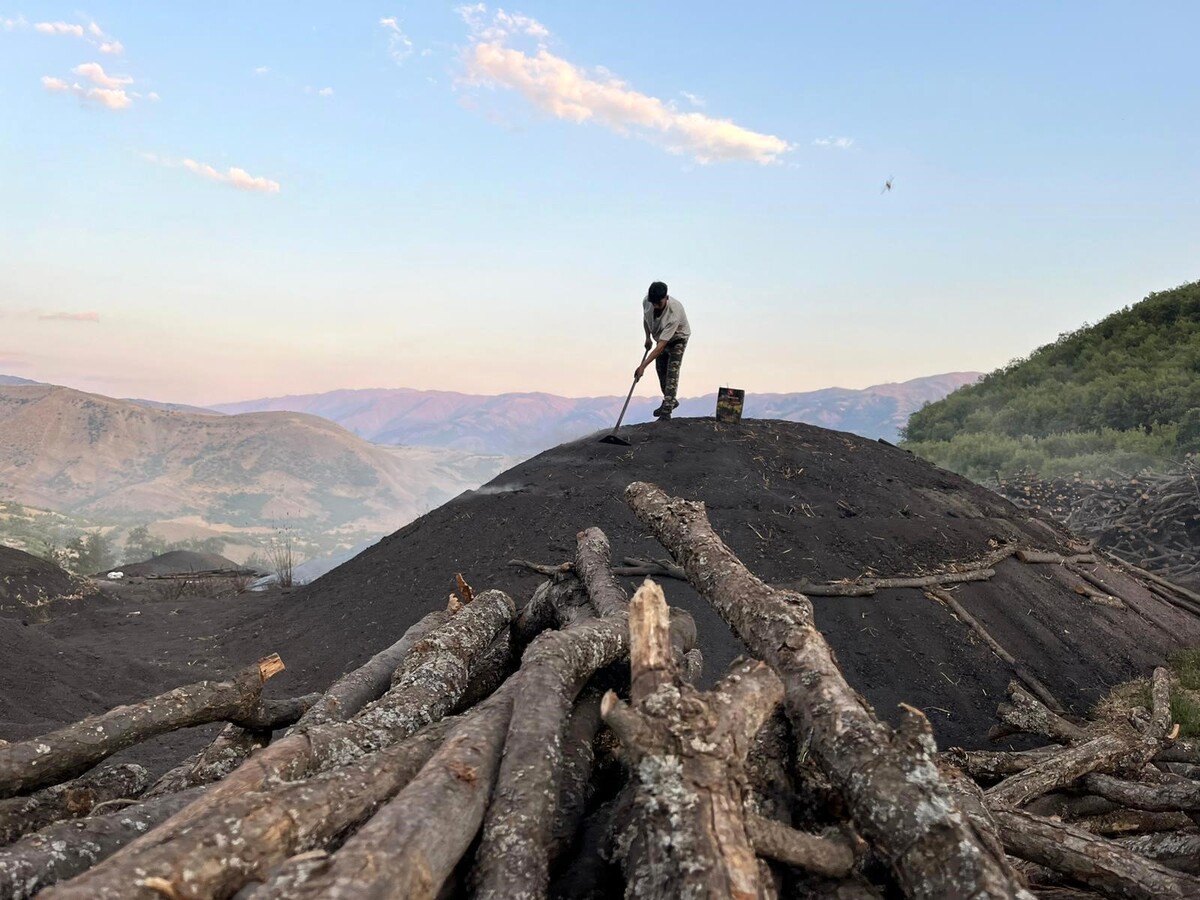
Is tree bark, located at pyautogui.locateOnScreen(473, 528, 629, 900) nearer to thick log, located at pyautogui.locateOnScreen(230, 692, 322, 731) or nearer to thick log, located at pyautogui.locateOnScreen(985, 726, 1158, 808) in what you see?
thick log, located at pyautogui.locateOnScreen(230, 692, 322, 731)

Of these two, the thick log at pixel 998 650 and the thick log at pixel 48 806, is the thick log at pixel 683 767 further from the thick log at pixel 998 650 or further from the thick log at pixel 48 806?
the thick log at pixel 998 650

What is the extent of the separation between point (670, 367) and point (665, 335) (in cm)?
73

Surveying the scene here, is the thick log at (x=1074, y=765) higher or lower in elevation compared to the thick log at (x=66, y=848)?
lower

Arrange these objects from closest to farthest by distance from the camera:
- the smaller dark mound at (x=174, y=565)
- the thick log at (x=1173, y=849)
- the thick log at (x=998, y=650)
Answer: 1. the thick log at (x=1173, y=849)
2. the thick log at (x=998, y=650)
3. the smaller dark mound at (x=174, y=565)

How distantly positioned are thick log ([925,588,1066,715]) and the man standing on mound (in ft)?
18.0

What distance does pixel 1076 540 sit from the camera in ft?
35.3

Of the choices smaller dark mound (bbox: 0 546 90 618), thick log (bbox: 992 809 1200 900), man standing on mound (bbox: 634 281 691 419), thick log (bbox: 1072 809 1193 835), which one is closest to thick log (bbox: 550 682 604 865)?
thick log (bbox: 992 809 1200 900)

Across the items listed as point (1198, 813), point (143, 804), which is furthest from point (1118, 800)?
point (143, 804)

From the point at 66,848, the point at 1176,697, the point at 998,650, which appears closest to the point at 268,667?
Answer: the point at 66,848

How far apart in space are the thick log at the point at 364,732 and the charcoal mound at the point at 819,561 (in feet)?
11.7

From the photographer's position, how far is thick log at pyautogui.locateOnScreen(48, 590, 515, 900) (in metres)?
1.39

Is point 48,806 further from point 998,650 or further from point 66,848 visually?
point 998,650

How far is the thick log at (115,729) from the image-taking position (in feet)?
6.89

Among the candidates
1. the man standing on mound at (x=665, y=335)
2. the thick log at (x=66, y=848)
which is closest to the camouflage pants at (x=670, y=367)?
the man standing on mound at (x=665, y=335)
